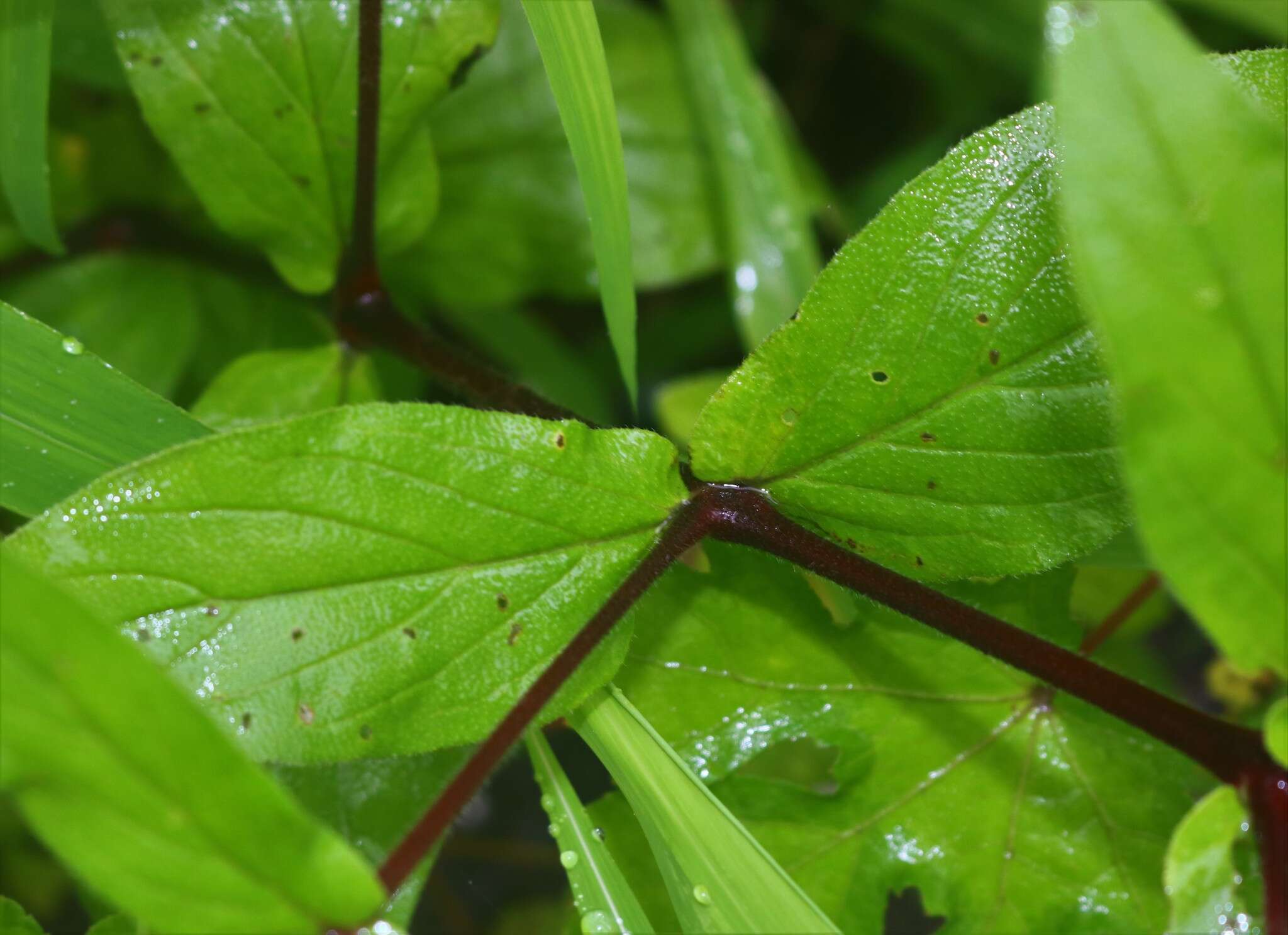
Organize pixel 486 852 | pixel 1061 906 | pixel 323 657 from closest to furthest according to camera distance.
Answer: pixel 323 657 < pixel 1061 906 < pixel 486 852

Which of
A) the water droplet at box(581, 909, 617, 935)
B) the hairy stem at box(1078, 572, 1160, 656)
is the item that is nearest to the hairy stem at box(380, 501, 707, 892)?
the water droplet at box(581, 909, 617, 935)

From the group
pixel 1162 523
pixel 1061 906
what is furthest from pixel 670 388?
pixel 1162 523

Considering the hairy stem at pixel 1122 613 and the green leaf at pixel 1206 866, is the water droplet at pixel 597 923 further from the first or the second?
the hairy stem at pixel 1122 613

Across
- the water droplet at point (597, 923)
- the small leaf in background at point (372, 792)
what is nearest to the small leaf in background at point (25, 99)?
the small leaf in background at point (372, 792)

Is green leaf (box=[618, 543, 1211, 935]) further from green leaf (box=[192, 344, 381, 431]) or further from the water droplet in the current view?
green leaf (box=[192, 344, 381, 431])

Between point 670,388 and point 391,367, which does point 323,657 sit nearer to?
point 391,367

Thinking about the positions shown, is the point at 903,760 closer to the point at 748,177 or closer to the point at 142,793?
the point at 142,793
